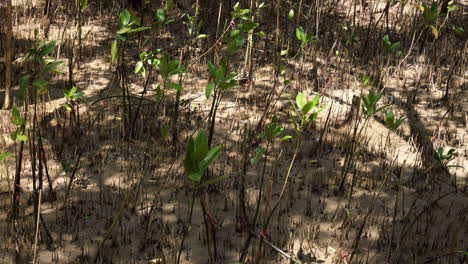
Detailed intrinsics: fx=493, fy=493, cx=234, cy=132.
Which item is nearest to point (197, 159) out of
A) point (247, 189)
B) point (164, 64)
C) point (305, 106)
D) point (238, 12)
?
point (305, 106)

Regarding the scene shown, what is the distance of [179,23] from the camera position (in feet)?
21.0

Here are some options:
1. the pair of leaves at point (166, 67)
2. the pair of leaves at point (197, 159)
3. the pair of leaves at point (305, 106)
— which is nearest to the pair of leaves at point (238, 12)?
the pair of leaves at point (166, 67)

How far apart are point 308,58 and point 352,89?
857 millimetres

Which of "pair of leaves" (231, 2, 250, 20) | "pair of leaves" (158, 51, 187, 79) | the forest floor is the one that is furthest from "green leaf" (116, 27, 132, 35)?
"pair of leaves" (231, 2, 250, 20)

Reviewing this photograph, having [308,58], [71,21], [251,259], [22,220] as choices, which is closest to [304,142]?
[251,259]

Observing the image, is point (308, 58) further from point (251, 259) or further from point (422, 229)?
point (251, 259)

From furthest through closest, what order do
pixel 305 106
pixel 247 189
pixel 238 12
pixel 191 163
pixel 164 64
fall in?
pixel 238 12 → pixel 247 189 → pixel 164 64 → pixel 305 106 → pixel 191 163

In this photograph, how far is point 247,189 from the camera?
342 centimetres

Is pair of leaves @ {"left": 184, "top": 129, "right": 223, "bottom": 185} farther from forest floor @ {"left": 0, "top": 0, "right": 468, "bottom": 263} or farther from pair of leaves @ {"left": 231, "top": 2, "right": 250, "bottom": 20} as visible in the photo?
pair of leaves @ {"left": 231, "top": 2, "right": 250, "bottom": 20}

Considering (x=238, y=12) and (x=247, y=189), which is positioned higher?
(x=238, y=12)

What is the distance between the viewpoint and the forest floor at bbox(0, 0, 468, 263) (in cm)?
285

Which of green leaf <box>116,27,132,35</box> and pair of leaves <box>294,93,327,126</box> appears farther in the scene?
green leaf <box>116,27,132,35</box>

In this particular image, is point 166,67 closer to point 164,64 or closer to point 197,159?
point 164,64

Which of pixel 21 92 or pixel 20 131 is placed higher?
pixel 21 92
